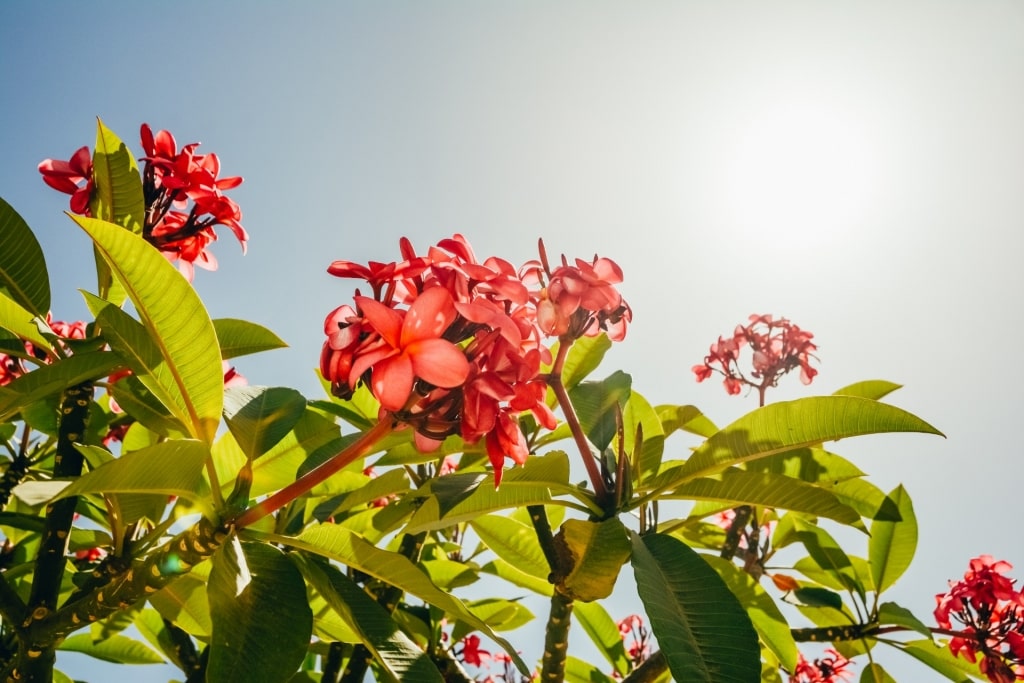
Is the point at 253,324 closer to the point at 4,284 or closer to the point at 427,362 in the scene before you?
the point at 4,284

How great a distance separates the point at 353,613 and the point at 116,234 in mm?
651

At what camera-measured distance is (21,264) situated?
1338 millimetres

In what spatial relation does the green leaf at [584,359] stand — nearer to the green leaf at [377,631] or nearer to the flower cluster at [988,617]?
the green leaf at [377,631]

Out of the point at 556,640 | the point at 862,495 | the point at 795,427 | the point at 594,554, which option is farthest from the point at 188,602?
the point at 862,495

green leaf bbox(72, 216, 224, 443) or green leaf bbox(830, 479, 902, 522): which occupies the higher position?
green leaf bbox(830, 479, 902, 522)

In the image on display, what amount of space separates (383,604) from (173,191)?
1009mm

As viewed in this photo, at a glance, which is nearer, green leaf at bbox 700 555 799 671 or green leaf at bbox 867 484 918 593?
green leaf at bbox 700 555 799 671

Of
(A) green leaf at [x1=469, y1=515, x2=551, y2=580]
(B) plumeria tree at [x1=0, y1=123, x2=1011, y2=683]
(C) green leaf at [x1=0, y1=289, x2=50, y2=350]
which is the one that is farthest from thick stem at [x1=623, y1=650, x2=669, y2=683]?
(C) green leaf at [x1=0, y1=289, x2=50, y2=350]

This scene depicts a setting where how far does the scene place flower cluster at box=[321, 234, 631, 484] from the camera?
2.63 feet

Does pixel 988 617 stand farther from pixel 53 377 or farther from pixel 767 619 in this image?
pixel 53 377

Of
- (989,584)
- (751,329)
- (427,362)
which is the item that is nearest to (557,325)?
(427,362)

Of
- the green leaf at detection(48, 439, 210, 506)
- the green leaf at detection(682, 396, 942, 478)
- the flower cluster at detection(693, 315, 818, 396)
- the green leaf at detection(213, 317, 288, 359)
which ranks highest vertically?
the flower cluster at detection(693, 315, 818, 396)

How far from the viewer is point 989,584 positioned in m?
1.98

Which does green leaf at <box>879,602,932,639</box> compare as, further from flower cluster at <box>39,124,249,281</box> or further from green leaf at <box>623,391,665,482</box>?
flower cluster at <box>39,124,249,281</box>
